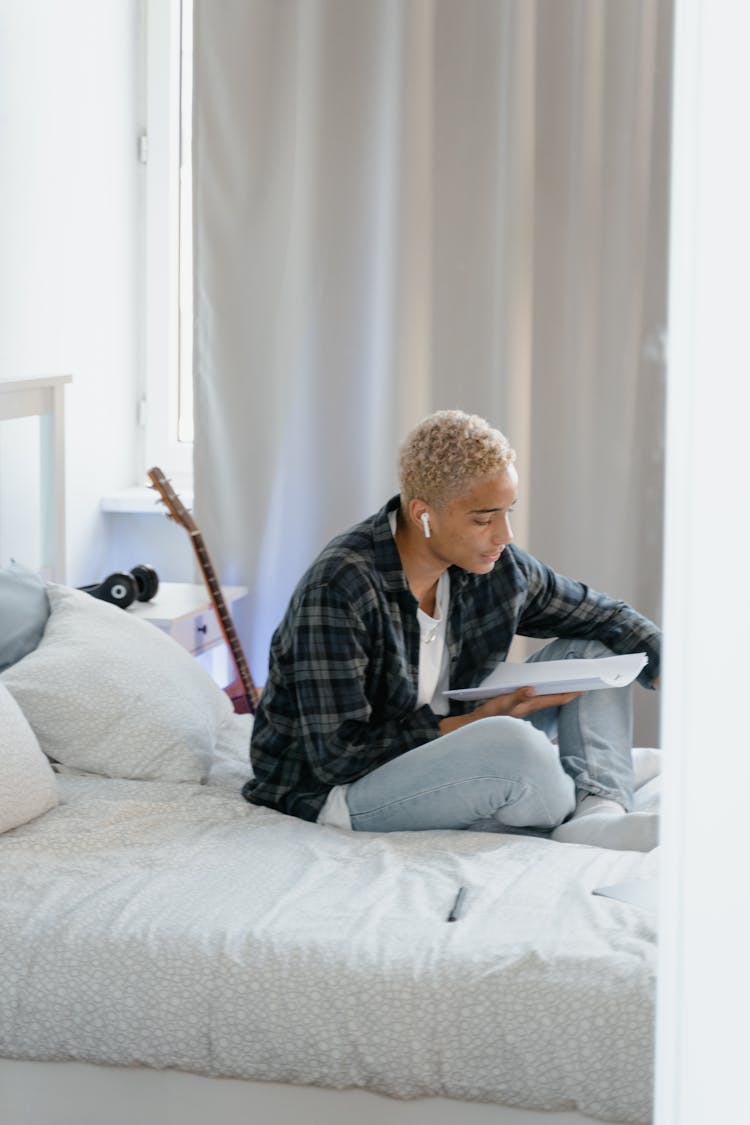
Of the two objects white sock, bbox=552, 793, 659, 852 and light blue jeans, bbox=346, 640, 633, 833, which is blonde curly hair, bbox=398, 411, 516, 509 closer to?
light blue jeans, bbox=346, 640, 633, 833

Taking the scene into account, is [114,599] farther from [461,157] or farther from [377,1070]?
[377,1070]

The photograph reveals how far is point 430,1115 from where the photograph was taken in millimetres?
1160

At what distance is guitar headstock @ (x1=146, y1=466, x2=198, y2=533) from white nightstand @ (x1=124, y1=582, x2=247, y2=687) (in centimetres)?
15

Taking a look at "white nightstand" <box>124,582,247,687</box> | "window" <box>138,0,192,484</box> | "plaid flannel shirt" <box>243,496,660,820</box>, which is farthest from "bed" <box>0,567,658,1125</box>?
"window" <box>138,0,192,484</box>

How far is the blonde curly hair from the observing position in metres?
1.61

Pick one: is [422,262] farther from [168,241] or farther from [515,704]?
[515,704]

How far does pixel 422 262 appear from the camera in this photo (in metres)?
2.67

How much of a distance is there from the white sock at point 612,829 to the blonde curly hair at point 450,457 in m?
0.41

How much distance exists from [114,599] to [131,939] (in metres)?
1.17

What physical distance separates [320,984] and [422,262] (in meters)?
1.78

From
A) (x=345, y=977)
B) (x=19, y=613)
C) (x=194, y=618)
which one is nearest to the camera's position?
(x=345, y=977)

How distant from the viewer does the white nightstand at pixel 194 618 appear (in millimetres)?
2359

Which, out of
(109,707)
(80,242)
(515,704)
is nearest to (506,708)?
(515,704)

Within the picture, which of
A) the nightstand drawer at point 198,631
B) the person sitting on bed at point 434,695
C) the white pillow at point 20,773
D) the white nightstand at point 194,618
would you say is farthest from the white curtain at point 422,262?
the white pillow at point 20,773
